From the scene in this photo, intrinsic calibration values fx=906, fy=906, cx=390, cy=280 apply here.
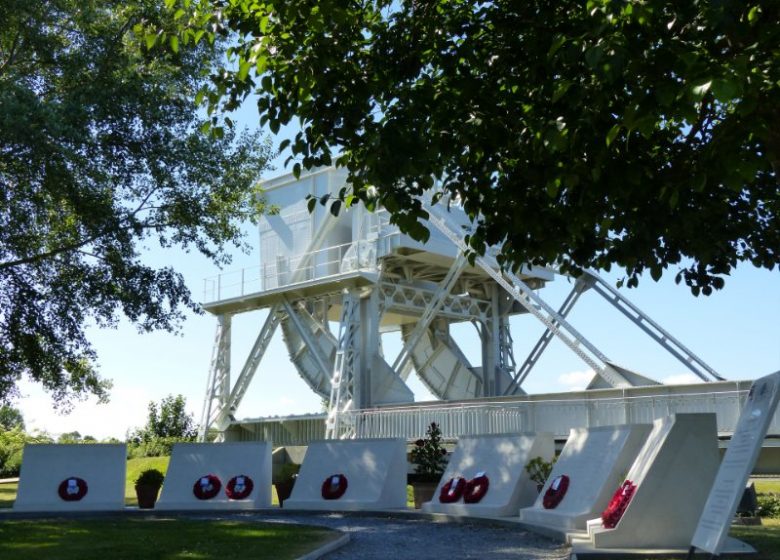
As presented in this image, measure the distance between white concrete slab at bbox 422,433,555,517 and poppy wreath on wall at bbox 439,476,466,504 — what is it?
113 mm

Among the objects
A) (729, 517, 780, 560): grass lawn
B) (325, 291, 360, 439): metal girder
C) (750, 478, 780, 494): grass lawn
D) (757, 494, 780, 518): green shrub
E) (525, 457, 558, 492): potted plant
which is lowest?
(729, 517, 780, 560): grass lawn

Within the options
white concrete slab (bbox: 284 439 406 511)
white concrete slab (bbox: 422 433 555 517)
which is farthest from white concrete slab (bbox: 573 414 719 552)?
white concrete slab (bbox: 284 439 406 511)

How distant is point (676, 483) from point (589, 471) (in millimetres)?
2769

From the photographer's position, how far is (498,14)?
35.4ft

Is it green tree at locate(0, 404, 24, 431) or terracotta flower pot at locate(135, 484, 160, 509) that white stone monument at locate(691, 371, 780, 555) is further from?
green tree at locate(0, 404, 24, 431)

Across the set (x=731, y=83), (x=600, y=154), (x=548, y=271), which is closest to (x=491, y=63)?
(x=600, y=154)

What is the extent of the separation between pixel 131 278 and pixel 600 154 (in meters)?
14.4

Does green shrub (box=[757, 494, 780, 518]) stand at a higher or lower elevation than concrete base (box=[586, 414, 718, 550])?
lower

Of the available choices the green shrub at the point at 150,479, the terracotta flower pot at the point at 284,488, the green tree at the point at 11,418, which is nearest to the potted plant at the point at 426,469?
the terracotta flower pot at the point at 284,488

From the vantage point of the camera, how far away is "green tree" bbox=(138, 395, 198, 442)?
42.4m

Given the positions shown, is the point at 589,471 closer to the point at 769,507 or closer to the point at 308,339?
the point at 769,507

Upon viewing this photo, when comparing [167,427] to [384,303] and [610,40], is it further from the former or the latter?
[610,40]

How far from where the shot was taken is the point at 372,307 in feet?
104

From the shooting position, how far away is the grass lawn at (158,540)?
1088 cm
